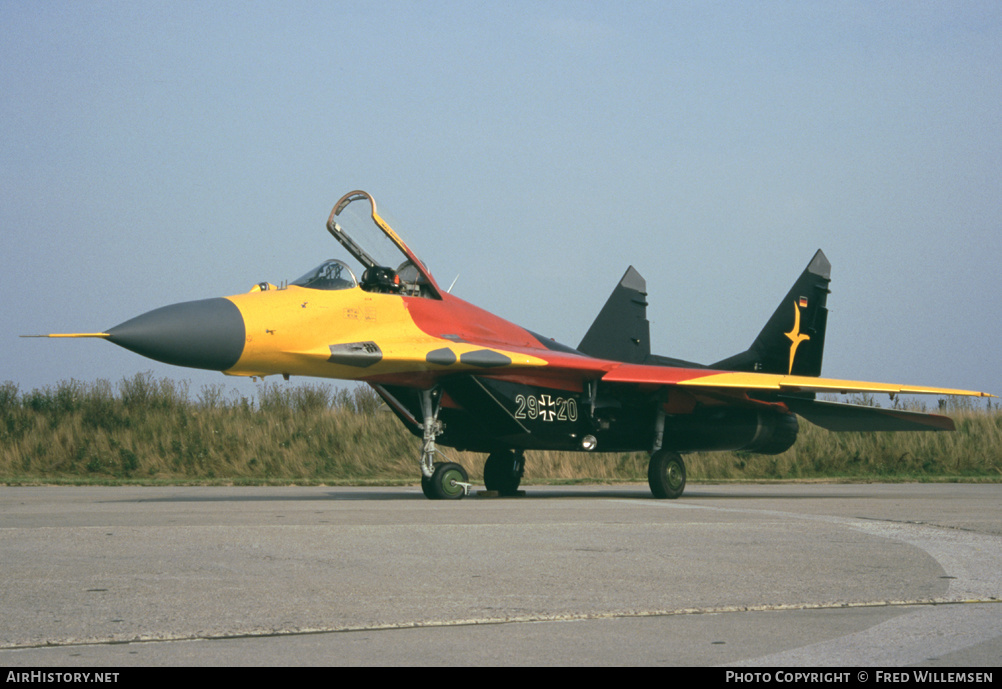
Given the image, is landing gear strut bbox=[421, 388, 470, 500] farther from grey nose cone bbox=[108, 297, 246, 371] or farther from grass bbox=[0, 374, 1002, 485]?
grass bbox=[0, 374, 1002, 485]

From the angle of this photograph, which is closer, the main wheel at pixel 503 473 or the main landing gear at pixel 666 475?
the main landing gear at pixel 666 475

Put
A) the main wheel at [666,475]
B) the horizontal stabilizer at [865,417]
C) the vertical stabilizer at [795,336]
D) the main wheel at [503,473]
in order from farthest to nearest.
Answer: the vertical stabilizer at [795,336]
the horizontal stabilizer at [865,417]
the main wheel at [503,473]
the main wheel at [666,475]

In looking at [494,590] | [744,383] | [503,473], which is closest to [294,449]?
[503,473]

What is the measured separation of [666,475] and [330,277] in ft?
19.7

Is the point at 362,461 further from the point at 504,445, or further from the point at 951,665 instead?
the point at 951,665

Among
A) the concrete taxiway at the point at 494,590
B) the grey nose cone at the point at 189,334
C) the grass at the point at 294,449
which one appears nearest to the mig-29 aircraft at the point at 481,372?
the grey nose cone at the point at 189,334

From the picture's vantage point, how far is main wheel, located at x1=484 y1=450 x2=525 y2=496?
1579cm

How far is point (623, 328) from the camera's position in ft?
63.1

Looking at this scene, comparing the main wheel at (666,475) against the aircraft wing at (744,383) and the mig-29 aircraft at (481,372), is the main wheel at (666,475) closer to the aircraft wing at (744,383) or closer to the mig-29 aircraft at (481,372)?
the mig-29 aircraft at (481,372)

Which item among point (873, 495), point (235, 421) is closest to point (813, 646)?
point (873, 495)

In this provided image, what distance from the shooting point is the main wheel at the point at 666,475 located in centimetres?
1460

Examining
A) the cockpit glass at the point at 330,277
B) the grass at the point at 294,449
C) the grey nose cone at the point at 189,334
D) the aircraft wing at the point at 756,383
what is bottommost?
the grass at the point at 294,449

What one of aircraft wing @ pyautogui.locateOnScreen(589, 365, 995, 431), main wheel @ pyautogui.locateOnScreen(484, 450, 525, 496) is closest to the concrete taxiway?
aircraft wing @ pyautogui.locateOnScreen(589, 365, 995, 431)

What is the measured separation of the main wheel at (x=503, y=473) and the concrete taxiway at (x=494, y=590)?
5.99m
